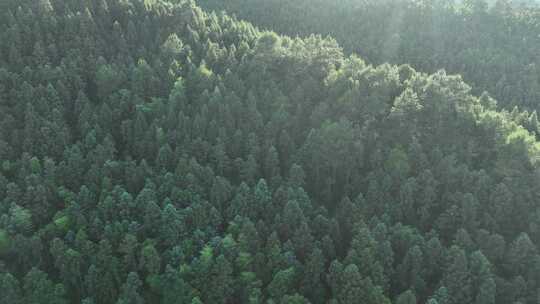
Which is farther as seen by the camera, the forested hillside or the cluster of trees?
the cluster of trees

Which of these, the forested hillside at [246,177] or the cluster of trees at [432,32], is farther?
the cluster of trees at [432,32]

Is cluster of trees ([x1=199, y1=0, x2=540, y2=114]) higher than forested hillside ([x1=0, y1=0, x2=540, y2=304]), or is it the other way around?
cluster of trees ([x1=199, y1=0, x2=540, y2=114])

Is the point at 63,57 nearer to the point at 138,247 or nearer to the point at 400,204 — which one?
the point at 138,247

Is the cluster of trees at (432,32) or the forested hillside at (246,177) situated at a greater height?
the cluster of trees at (432,32)

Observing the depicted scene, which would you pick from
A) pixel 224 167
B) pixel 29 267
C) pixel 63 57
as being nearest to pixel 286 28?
pixel 63 57
